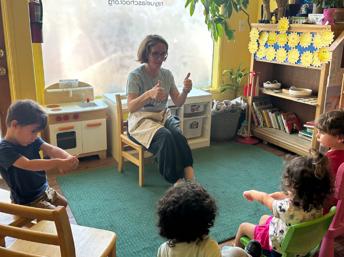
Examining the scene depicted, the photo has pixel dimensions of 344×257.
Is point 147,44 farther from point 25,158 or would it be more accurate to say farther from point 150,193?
point 25,158

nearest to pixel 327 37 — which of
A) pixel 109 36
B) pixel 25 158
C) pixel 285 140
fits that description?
pixel 285 140

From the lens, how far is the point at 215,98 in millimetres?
4016

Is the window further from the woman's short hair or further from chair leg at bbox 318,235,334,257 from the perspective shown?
chair leg at bbox 318,235,334,257

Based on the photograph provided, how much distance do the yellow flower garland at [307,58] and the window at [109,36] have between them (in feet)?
4.01

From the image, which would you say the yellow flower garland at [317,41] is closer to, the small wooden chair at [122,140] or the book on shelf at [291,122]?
the book on shelf at [291,122]

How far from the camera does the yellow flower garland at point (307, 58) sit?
9.55 ft

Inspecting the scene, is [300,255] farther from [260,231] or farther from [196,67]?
[196,67]

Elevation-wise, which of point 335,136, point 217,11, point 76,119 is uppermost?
point 217,11

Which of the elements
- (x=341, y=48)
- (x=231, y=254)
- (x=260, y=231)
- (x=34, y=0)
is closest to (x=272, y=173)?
(x=341, y=48)

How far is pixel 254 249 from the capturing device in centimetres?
146

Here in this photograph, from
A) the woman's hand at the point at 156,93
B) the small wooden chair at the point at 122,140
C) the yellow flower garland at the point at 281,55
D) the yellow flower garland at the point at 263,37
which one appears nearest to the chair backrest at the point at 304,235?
the woman's hand at the point at 156,93

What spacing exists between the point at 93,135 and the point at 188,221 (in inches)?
83.9

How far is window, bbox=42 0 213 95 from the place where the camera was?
3.09 metres

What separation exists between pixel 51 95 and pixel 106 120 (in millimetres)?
520
